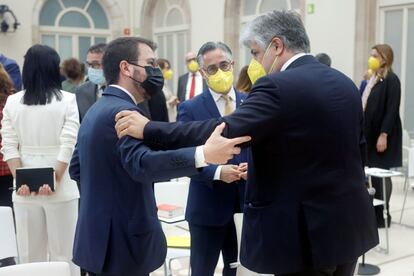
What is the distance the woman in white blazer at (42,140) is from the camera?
2811mm

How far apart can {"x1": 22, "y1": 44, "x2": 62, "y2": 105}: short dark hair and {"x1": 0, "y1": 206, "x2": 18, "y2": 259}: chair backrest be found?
620 millimetres

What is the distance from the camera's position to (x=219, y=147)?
5.02ft

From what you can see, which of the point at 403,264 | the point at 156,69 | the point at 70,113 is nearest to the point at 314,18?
the point at 403,264

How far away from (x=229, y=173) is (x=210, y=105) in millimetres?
415

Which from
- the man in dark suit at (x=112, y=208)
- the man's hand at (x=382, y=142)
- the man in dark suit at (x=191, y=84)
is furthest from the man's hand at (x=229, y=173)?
the man in dark suit at (x=191, y=84)

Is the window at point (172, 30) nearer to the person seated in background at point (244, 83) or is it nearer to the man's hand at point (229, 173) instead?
the person seated in background at point (244, 83)

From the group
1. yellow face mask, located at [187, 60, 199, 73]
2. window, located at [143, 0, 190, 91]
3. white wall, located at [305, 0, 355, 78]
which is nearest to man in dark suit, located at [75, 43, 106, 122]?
yellow face mask, located at [187, 60, 199, 73]

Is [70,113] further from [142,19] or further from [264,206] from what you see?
[142,19]

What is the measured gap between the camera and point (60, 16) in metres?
11.9

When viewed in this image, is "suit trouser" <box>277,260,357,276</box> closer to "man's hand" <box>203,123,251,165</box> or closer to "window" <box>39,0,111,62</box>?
"man's hand" <box>203,123,251,165</box>

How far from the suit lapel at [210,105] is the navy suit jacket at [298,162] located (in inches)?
34.3

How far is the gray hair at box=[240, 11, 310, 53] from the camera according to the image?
1663 millimetres

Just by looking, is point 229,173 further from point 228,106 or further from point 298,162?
point 298,162

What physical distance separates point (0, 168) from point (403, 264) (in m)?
2.89
